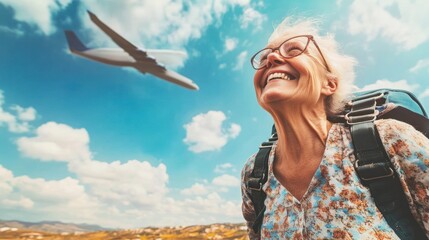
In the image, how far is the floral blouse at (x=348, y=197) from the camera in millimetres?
2771

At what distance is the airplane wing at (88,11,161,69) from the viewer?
58275 millimetres

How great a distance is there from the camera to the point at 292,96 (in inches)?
137

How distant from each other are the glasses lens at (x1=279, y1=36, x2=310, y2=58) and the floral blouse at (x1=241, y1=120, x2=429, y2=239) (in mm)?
1204

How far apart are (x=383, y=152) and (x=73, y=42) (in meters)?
108

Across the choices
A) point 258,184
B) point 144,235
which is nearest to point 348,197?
point 258,184

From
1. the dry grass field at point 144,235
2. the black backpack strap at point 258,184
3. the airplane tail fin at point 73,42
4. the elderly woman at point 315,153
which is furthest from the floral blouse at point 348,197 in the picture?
the dry grass field at point 144,235

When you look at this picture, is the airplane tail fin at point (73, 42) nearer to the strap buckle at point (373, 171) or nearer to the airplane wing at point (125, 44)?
the airplane wing at point (125, 44)

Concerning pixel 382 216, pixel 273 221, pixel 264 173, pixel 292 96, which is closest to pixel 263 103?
pixel 292 96

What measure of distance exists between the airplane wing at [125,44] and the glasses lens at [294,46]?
2342 inches

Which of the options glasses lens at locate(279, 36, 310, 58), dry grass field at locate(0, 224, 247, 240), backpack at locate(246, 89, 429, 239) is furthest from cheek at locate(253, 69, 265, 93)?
dry grass field at locate(0, 224, 247, 240)

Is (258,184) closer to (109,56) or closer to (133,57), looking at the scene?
(133,57)

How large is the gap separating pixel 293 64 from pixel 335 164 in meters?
1.28

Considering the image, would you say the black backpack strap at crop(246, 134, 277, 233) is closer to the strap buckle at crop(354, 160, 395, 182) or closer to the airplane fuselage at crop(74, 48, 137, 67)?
the strap buckle at crop(354, 160, 395, 182)

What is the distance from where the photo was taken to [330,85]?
12.8ft
